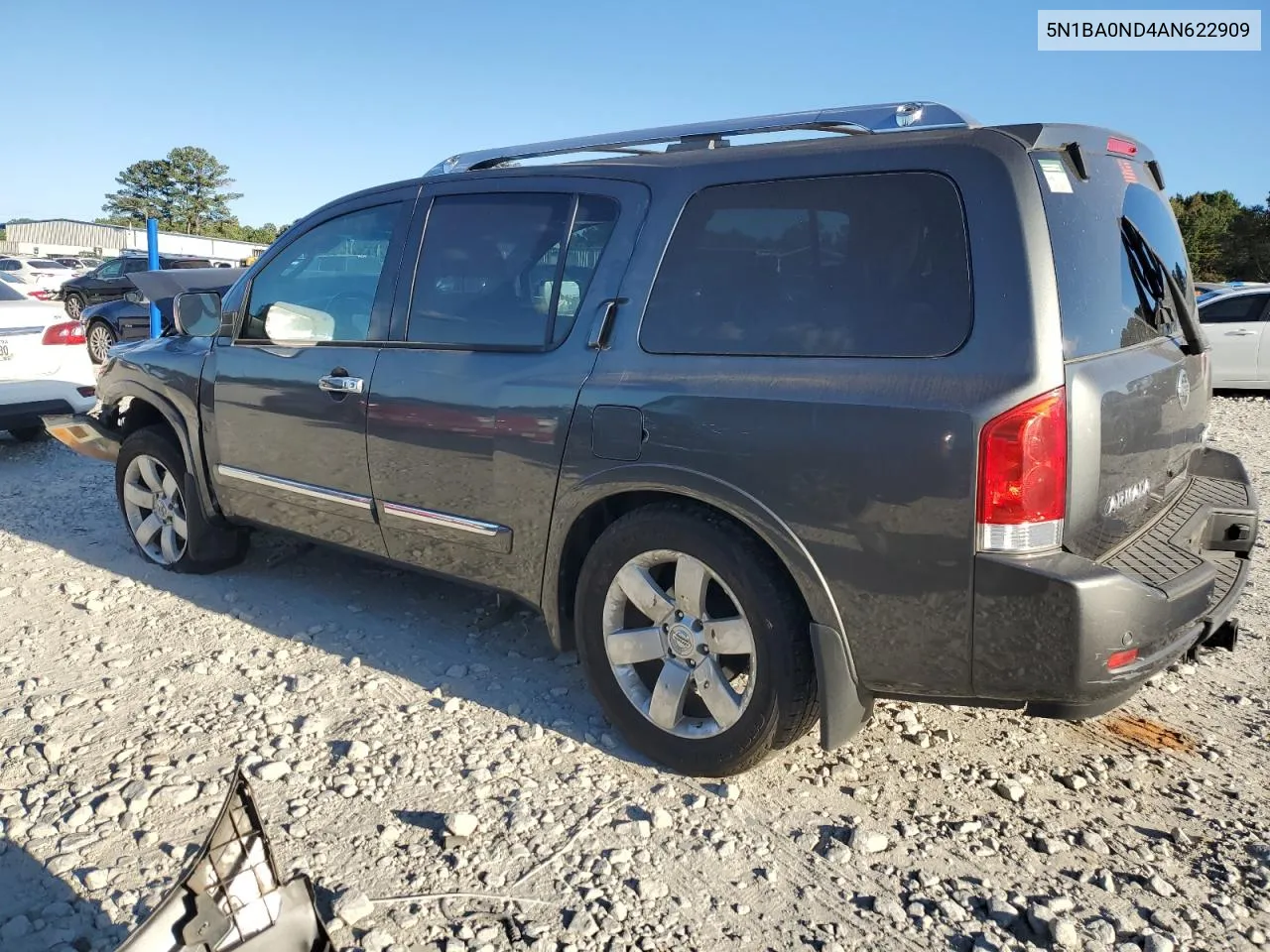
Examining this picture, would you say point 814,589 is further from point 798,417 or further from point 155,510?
point 155,510

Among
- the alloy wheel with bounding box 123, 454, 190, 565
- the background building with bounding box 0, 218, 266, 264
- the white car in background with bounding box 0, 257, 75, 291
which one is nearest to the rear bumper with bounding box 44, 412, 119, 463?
the alloy wheel with bounding box 123, 454, 190, 565

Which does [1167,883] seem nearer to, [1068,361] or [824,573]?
[824,573]

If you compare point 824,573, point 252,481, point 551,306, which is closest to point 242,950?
Result: point 824,573

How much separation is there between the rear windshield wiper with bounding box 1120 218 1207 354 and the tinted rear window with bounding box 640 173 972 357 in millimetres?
735

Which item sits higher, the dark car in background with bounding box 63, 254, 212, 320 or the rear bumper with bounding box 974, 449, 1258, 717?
the dark car in background with bounding box 63, 254, 212, 320

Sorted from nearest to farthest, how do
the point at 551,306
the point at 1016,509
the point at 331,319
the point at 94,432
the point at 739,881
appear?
the point at 1016,509, the point at 739,881, the point at 551,306, the point at 331,319, the point at 94,432

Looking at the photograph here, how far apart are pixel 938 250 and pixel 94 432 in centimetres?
455

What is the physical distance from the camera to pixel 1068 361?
96.7 inches

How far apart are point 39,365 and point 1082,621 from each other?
7728mm

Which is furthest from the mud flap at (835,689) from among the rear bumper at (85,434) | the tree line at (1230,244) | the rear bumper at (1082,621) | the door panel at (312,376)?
the tree line at (1230,244)

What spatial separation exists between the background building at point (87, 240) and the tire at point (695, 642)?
52818 millimetres

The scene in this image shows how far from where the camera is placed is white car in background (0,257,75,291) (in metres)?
29.2

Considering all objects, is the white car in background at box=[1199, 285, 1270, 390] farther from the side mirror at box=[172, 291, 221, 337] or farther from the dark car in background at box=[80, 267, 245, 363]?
the dark car in background at box=[80, 267, 245, 363]

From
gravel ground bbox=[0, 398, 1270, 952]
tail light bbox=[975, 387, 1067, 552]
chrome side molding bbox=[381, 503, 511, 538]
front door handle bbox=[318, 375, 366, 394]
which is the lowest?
gravel ground bbox=[0, 398, 1270, 952]
